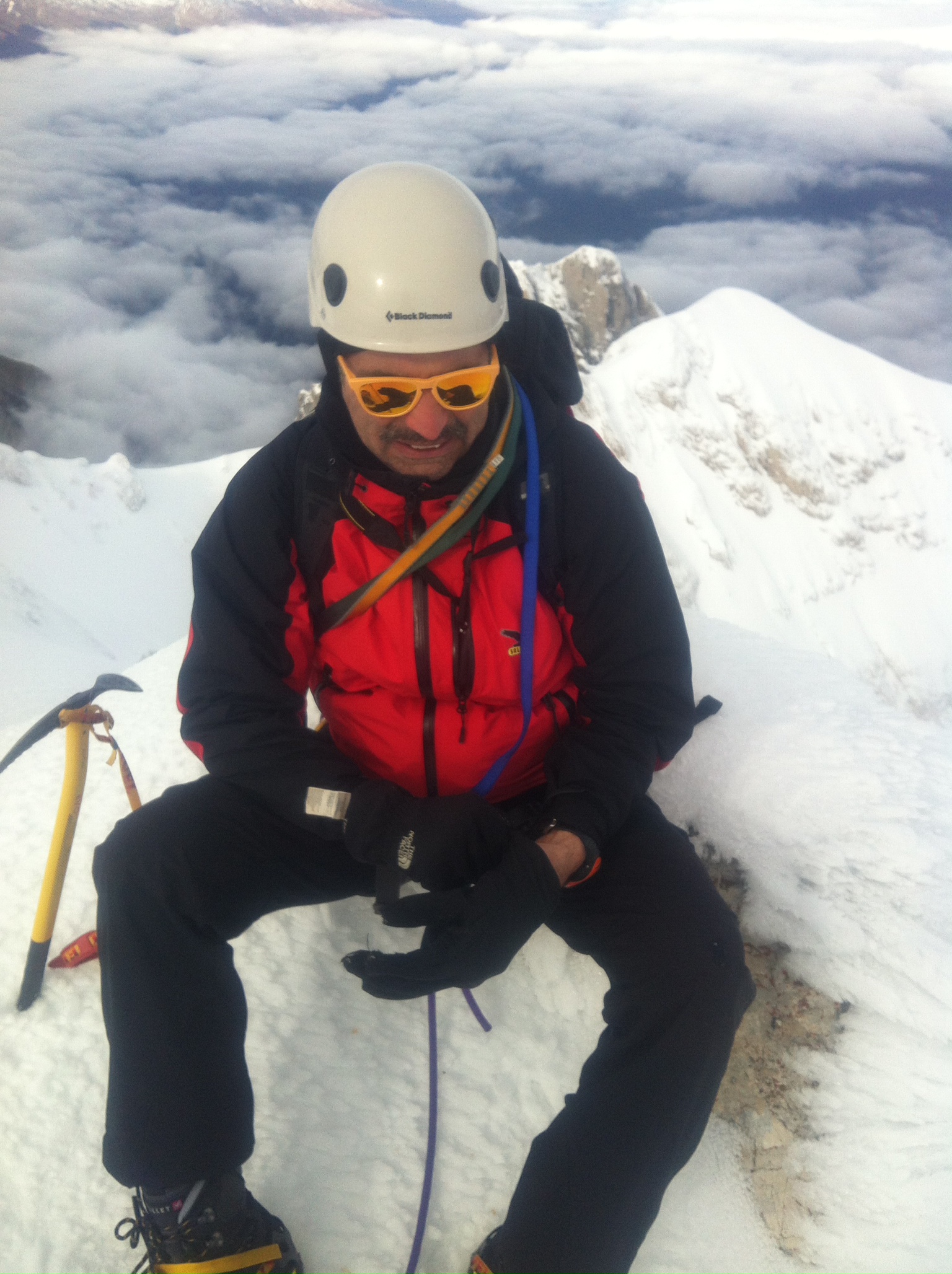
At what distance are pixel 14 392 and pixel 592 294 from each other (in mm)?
70302

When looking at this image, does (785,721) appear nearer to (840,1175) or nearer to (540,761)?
(540,761)

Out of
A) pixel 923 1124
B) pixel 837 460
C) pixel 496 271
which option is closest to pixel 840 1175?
pixel 923 1124

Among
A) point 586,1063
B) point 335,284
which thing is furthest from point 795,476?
point 586,1063

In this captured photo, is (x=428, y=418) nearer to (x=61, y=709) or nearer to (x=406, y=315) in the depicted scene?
(x=406, y=315)

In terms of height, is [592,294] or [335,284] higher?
[335,284]

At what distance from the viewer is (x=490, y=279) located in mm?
2381

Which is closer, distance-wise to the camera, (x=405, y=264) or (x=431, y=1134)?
(x=405, y=264)

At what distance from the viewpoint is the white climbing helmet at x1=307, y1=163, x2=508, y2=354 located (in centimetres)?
225

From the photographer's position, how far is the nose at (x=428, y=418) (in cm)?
221

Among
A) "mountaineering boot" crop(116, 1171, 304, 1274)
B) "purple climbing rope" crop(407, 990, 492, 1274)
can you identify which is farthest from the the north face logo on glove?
"mountaineering boot" crop(116, 1171, 304, 1274)

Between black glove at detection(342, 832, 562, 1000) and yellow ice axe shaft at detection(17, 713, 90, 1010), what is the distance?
1.40m

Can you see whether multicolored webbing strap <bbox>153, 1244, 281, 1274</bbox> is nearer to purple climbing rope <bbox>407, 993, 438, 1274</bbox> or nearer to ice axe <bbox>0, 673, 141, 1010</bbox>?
purple climbing rope <bbox>407, 993, 438, 1274</bbox>

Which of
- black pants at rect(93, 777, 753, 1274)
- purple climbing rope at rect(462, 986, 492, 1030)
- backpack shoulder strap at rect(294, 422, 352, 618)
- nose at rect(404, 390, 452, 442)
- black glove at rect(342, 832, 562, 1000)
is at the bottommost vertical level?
purple climbing rope at rect(462, 986, 492, 1030)

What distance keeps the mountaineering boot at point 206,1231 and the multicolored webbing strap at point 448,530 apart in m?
1.47
